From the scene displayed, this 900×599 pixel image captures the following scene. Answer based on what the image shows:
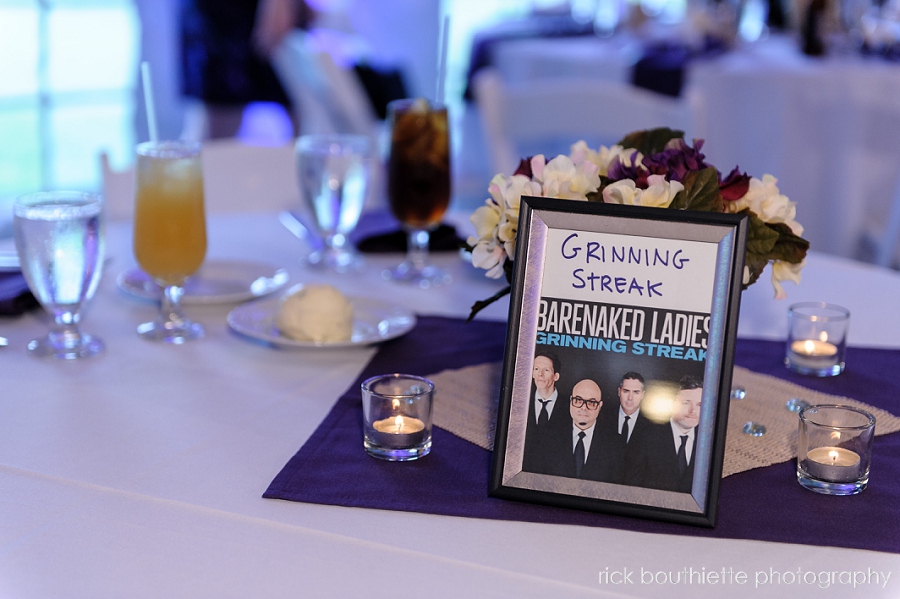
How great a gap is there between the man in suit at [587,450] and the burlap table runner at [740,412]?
12cm

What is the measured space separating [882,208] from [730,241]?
7.76ft

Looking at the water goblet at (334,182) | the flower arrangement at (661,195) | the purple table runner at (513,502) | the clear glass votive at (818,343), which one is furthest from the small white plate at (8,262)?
the clear glass votive at (818,343)

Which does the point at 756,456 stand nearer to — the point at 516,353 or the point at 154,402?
the point at 516,353

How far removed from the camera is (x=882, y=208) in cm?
277

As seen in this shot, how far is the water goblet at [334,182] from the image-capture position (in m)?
1.33

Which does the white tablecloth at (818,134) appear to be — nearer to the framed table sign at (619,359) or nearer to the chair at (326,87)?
the chair at (326,87)

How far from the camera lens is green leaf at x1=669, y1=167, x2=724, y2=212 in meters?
0.75

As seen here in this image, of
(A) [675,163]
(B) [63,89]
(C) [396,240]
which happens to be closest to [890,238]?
(C) [396,240]

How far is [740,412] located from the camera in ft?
Result: 2.77

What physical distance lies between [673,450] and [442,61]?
27.4 inches

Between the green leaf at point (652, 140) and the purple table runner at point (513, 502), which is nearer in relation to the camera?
the purple table runner at point (513, 502)

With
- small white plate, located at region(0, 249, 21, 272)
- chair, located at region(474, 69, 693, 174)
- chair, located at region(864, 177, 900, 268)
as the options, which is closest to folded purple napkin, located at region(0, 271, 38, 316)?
small white plate, located at region(0, 249, 21, 272)

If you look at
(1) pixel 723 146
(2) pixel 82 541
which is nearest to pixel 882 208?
(1) pixel 723 146

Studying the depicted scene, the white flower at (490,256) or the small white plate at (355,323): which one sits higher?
the white flower at (490,256)
